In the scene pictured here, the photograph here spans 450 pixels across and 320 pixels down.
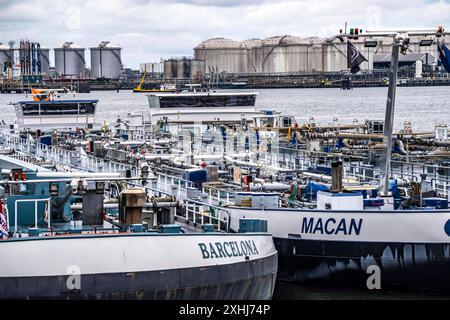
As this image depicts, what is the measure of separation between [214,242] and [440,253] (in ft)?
→ 22.4

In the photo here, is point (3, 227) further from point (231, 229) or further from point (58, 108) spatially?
point (58, 108)

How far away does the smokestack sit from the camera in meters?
26.6

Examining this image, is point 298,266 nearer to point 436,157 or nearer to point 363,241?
point 363,241

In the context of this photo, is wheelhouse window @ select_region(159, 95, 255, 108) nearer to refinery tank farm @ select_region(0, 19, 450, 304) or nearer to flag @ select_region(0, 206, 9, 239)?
refinery tank farm @ select_region(0, 19, 450, 304)

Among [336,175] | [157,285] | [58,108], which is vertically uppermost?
[58,108]

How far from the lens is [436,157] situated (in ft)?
137

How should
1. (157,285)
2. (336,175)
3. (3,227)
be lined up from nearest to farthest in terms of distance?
(157,285), (3,227), (336,175)

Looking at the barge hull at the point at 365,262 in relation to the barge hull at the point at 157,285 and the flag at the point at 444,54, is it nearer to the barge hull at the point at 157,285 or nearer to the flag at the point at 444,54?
the barge hull at the point at 157,285

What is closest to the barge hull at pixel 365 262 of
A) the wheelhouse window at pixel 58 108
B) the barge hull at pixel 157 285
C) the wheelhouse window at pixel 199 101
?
the barge hull at pixel 157 285

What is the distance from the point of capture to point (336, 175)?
2673cm

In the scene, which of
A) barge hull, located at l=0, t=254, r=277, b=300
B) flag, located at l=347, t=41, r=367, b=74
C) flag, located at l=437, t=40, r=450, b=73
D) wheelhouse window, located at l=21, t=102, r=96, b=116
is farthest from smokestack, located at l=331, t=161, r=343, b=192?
wheelhouse window, located at l=21, t=102, r=96, b=116

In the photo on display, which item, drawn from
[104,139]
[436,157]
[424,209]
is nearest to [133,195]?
[424,209]

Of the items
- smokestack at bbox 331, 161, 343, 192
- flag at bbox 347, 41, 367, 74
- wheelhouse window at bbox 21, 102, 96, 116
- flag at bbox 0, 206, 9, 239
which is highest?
flag at bbox 347, 41, 367, 74

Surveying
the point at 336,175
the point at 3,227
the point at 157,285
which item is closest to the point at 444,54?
the point at 336,175
